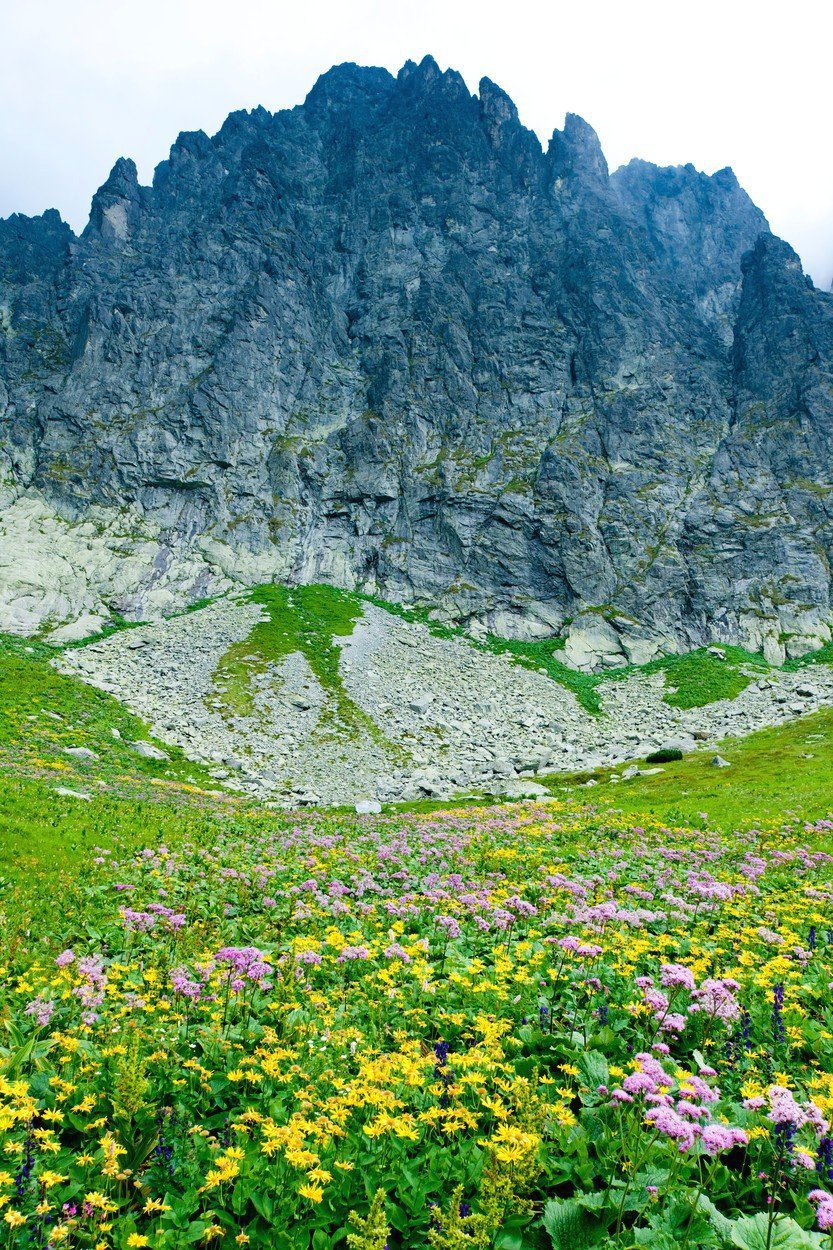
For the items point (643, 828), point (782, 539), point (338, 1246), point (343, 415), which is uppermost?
point (343, 415)

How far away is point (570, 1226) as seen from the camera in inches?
164

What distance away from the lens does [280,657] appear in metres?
66.8

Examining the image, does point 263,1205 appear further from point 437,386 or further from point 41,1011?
point 437,386

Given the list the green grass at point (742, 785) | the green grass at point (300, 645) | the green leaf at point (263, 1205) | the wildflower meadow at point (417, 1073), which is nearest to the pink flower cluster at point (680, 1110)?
the wildflower meadow at point (417, 1073)

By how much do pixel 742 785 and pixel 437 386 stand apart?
10634cm

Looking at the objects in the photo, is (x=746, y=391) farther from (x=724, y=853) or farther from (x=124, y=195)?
(x=124, y=195)

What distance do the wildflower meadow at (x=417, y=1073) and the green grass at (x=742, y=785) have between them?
43.6 ft

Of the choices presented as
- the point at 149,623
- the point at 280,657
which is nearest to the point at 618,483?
the point at 280,657

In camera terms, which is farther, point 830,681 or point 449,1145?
point 830,681

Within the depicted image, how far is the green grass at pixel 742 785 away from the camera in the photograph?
2445 cm

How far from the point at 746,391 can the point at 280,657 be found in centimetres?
10378

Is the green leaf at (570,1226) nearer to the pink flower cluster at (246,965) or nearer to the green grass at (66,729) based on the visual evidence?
the pink flower cluster at (246,965)

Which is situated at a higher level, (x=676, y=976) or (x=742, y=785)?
(x=676, y=976)


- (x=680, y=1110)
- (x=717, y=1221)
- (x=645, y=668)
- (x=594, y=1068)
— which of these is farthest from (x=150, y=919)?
(x=645, y=668)
